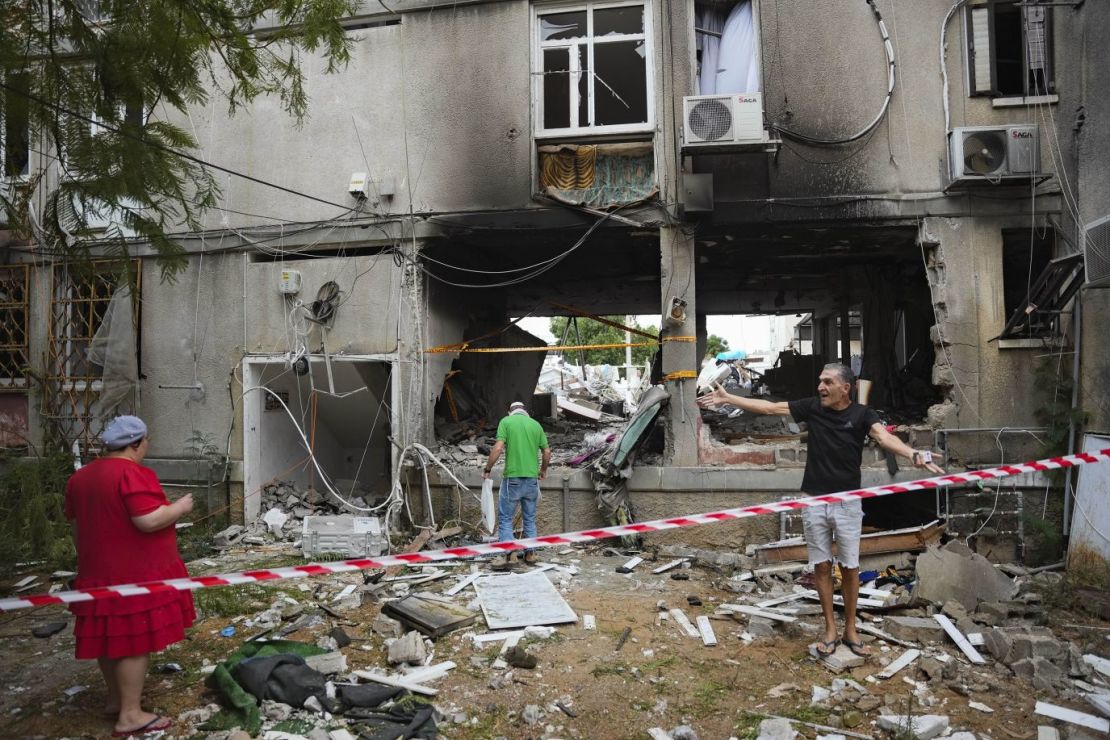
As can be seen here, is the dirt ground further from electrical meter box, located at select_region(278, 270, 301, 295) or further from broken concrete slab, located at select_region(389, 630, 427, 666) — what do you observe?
electrical meter box, located at select_region(278, 270, 301, 295)

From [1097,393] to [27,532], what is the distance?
41.1ft

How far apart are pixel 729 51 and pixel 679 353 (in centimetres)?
389

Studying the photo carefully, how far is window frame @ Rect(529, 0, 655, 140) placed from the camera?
8930 millimetres

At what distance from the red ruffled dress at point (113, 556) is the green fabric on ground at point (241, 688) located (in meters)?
0.56

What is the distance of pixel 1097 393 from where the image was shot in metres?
7.62

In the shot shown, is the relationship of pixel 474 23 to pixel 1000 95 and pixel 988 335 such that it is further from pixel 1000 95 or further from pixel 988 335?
pixel 988 335

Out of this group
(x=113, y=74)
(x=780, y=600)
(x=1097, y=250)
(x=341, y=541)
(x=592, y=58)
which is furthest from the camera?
(x=592, y=58)

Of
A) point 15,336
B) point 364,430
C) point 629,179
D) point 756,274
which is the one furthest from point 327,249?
point 756,274

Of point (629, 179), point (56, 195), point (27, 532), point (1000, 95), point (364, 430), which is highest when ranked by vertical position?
point (1000, 95)

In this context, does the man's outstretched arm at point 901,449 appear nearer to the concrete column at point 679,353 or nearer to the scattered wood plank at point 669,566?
the scattered wood plank at point 669,566

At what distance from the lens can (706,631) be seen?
18.5 ft

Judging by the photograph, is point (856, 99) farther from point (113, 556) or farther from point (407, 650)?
point (113, 556)

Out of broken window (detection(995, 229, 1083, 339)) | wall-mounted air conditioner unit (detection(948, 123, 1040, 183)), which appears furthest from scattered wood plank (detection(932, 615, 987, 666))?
wall-mounted air conditioner unit (detection(948, 123, 1040, 183))

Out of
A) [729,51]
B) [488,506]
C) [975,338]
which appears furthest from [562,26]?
[975,338]
